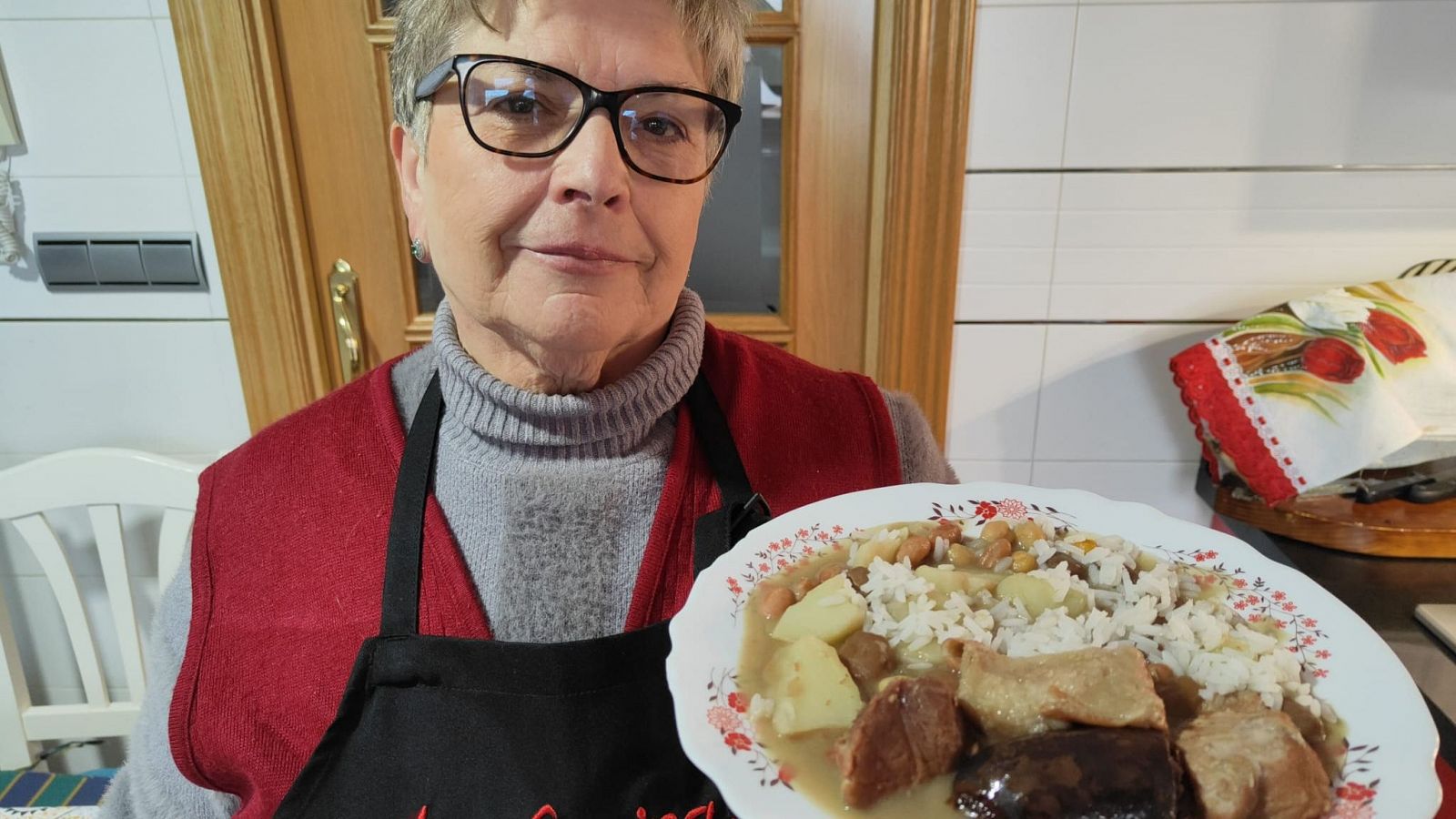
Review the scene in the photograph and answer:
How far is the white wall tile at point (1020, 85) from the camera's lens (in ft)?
4.80

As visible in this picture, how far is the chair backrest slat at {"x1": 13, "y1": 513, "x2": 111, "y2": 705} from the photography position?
150 cm

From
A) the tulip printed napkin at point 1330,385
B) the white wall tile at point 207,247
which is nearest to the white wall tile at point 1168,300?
the tulip printed napkin at point 1330,385

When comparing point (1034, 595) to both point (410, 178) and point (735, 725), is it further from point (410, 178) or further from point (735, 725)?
point (410, 178)

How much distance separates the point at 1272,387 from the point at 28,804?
2294mm

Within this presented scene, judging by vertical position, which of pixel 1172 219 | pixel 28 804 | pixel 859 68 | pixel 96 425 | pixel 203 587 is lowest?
pixel 28 804

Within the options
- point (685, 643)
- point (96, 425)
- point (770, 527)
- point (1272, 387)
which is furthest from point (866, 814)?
point (96, 425)

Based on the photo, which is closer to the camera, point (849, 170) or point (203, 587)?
point (203, 587)

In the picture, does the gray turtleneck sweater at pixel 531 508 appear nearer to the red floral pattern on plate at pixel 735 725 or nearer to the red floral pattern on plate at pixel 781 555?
the red floral pattern on plate at pixel 781 555

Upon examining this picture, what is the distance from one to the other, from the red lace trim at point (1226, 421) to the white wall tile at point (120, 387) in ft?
6.04

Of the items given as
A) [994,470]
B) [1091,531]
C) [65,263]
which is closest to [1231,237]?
[994,470]

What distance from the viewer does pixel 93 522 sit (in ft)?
4.93

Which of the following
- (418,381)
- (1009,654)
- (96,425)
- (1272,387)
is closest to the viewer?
(1009,654)

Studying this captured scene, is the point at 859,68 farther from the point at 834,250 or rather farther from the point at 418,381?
the point at 418,381

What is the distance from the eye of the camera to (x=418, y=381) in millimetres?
1058
